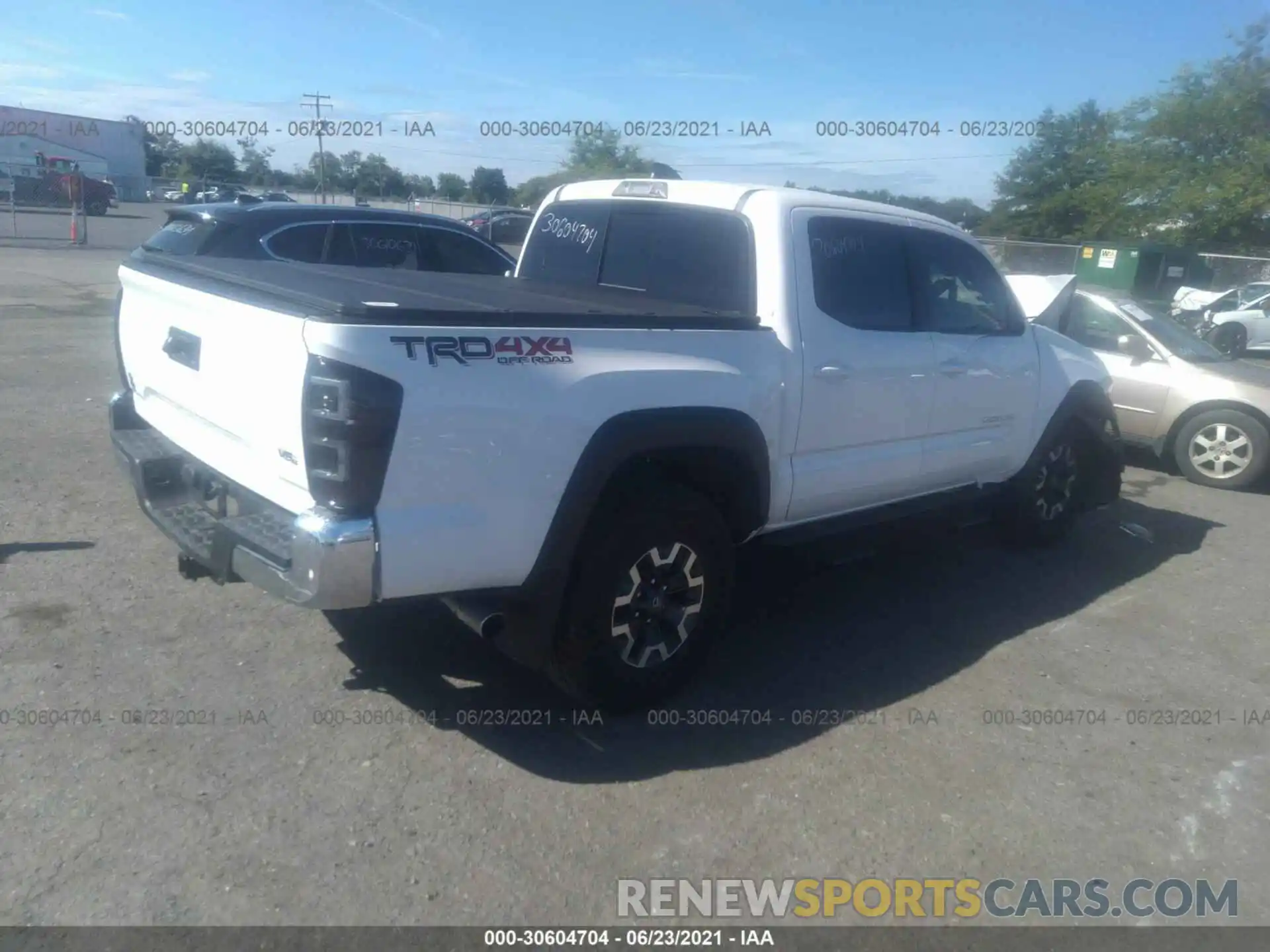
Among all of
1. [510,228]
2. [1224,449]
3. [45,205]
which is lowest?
[45,205]

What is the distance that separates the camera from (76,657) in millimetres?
4238

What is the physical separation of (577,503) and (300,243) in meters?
7.12

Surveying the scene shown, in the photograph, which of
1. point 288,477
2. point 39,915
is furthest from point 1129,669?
point 39,915

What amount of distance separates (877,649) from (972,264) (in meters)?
2.25

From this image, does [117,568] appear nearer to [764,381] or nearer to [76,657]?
[76,657]

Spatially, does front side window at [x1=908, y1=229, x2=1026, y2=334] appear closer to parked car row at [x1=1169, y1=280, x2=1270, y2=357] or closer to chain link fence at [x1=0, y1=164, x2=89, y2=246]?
parked car row at [x1=1169, y1=280, x2=1270, y2=357]

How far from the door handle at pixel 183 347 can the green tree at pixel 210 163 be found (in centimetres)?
5970

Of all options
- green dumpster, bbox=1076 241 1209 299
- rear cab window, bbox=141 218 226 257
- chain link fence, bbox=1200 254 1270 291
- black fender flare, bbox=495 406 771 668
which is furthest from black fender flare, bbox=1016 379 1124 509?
chain link fence, bbox=1200 254 1270 291

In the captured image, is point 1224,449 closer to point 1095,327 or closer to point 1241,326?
point 1095,327

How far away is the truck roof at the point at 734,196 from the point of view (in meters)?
4.54

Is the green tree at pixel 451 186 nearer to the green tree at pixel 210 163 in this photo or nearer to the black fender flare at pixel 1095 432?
the green tree at pixel 210 163

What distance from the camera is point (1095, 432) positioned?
21.4 ft

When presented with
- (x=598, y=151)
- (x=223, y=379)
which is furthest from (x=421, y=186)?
(x=223, y=379)

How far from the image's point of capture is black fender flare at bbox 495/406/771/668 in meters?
3.56
